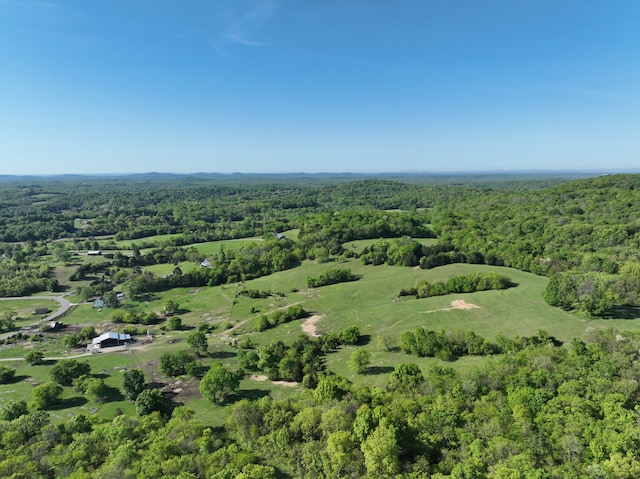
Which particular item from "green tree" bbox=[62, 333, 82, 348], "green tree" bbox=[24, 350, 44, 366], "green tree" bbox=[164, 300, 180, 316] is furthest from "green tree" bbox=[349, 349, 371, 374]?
"green tree" bbox=[62, 333, 82, 348]

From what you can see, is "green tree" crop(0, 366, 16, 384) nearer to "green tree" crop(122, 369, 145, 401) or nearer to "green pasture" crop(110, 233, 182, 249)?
"green tree" crop(122, 369, 145, 401)

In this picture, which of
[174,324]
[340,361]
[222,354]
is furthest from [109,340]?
[340,361]

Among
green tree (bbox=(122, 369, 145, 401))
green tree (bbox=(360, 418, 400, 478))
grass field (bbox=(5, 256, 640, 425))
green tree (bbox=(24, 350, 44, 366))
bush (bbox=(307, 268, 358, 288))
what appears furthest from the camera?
bush (bbox=(307, 268, 358, 288))

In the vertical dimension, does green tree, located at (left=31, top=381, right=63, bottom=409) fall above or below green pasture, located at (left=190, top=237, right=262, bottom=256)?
below

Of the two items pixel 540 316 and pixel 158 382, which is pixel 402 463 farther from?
pixel 540 316

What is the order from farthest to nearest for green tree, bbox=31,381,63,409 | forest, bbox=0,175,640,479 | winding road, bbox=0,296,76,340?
winding road, bbox=0,296,76,340 < green tree, bbox=31,381,63,409 < forest, bbox=0,175,640,479

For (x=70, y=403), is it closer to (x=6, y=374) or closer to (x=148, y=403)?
(x=148, y=403)
